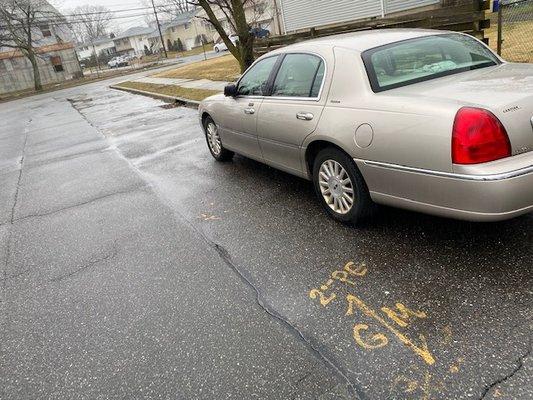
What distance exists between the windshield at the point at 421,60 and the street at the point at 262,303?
125cm

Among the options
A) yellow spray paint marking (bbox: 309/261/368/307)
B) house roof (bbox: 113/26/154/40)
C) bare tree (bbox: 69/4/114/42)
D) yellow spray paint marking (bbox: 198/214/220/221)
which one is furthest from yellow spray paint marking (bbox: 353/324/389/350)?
bare tree (bbox: 69/4/114/42)

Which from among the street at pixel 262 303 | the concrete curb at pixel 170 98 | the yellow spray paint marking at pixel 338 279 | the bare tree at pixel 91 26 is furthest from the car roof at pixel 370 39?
the bare tree at pixel 91 26

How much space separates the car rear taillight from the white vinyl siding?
1466 centimetres

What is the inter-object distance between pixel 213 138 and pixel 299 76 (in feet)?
8.39

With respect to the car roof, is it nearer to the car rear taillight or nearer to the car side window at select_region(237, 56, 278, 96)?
the car side window at select_region(237, 56, 278, 96)

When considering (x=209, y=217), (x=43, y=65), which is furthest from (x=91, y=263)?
(x=43, y=65)

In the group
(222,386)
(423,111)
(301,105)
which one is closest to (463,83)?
(423,111)

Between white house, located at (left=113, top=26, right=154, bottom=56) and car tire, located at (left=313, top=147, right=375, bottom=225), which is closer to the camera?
car tire, located at (left=313, top=147, right=375, bottom=225)

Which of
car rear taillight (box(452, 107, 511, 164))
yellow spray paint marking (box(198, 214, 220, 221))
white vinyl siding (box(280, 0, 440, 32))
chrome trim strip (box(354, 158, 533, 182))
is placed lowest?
yellow spray paint marking (box(198, 214, 220, 221))

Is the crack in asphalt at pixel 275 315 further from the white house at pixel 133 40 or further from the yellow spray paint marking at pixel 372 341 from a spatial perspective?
the white house at pixel 133 40

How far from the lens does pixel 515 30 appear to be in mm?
11219

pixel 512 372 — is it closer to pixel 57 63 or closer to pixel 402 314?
pixel 402 314

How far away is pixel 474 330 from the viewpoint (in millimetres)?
2541

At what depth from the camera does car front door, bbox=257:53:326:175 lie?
161 inches
